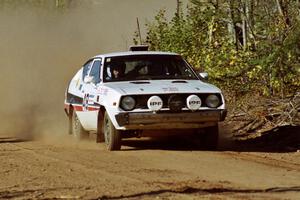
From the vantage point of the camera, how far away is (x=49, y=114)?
16906 mm

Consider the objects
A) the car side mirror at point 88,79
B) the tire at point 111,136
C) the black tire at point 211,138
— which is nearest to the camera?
the tire at point 111,136

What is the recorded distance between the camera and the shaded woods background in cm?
1722

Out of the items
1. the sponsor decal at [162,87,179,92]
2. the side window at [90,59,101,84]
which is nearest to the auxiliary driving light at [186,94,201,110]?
the sponsor decal at [162,87,179,92]

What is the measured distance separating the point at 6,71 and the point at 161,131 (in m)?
11.6

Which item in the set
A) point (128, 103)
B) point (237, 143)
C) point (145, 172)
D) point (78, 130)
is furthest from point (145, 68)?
point (145, 172)

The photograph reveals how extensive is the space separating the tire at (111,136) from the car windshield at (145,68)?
0.80 metres

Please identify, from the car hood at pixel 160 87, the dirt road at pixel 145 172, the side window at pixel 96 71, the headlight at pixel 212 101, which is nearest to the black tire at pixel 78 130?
the dirt road at pixel 145 172

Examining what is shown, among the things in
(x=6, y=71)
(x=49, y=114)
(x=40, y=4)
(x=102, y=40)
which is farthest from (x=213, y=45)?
(x=40, y=4)

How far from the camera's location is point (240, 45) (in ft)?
55.5

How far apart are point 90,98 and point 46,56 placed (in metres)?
12.6

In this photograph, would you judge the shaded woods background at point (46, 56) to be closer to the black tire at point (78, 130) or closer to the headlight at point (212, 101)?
the black tire at point (78, 130)

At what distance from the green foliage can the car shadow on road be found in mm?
1028

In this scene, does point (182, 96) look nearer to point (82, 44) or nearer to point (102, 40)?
point (82, 44)

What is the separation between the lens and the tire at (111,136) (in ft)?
37.1
